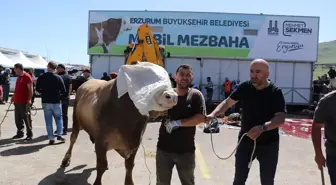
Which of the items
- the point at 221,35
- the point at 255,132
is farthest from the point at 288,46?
the point at 255,132

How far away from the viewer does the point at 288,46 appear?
2214cm

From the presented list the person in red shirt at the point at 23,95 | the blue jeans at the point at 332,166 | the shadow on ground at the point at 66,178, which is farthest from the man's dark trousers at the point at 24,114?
the blue jeans at the point at 332,166

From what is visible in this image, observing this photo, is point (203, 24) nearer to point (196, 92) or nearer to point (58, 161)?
point (58, 161)

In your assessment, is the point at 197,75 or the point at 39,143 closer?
the point at 39,143

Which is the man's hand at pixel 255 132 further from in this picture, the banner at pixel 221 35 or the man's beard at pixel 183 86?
the banner at pixel 221 35

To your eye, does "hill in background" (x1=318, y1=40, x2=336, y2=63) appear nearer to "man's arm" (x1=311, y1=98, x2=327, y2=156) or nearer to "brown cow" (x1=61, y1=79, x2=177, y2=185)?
"brown cow" (x1=61, y1=79, x2=177, y2=185)

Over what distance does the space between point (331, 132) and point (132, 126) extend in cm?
241

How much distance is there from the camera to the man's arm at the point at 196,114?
3916mm

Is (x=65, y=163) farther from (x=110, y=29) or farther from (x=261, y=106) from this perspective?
(x=110, y=29)

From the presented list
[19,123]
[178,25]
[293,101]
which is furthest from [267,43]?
[19,123]

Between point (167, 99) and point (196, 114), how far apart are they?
0.38 metres

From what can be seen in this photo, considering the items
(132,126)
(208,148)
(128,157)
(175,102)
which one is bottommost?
(208,148)

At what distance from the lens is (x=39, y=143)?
894 centimetres

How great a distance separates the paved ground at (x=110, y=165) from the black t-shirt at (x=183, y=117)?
2.16 meters
